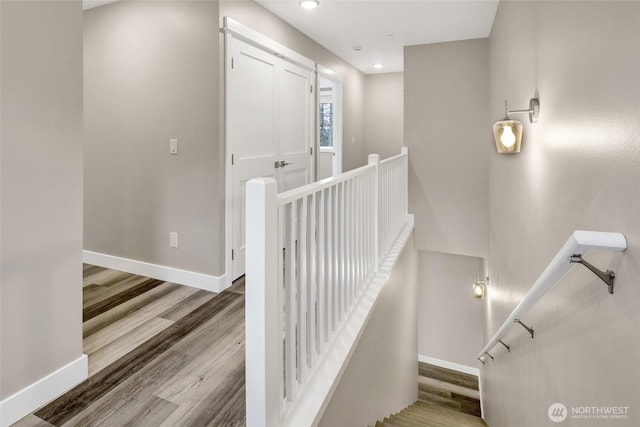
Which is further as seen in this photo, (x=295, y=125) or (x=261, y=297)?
(x=295, y=125)

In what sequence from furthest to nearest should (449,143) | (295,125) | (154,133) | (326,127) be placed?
(326,127)
(449,143)
(295,125)
(154,133)

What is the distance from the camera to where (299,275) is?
1522 mm

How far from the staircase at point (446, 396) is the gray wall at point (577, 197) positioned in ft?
3.88

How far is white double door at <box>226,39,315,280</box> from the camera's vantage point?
10.2 feet

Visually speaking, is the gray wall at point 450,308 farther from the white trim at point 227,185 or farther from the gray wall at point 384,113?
the white trim at point 227,185

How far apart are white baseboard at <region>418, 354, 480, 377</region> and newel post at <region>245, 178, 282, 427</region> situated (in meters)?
5.19

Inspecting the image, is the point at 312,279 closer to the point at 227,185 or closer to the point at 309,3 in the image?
the point at 227,185

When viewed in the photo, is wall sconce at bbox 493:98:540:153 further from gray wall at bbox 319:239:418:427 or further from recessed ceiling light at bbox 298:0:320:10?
recessed ceiling light at bbox 298:0:320:10

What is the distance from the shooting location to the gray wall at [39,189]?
1.57m

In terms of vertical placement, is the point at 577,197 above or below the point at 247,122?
below

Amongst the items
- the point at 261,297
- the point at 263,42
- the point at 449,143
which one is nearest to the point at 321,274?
the point at 261,297

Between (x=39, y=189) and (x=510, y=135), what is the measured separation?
2.56 meters

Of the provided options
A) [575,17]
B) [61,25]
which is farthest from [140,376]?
[575,17]

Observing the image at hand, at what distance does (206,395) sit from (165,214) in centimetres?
184
